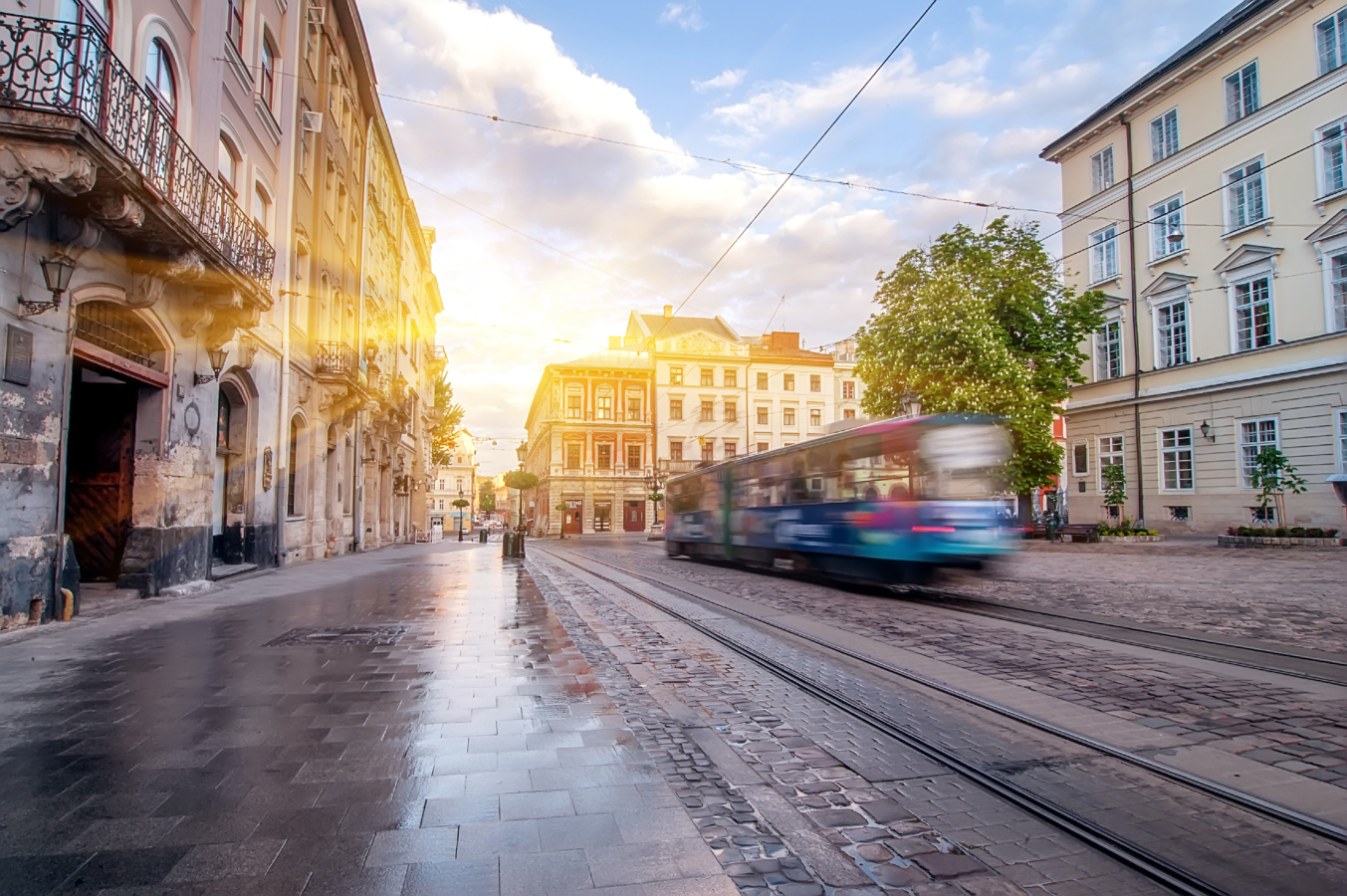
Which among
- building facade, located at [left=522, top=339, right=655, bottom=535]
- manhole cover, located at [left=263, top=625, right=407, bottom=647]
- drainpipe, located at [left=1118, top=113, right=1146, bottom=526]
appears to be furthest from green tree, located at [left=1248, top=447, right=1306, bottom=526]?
building facade, located at [left=522, top=339, right=655, bottom=535]

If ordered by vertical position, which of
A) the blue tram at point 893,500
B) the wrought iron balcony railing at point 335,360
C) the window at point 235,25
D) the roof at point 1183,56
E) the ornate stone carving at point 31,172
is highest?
the roof at point 1183,56

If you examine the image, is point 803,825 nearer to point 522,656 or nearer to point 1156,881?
point 1156,881

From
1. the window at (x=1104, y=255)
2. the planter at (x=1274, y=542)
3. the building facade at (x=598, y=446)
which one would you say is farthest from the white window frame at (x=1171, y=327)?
the building facade at (x=598, y=446)

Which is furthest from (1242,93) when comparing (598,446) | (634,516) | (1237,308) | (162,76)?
(634,516)

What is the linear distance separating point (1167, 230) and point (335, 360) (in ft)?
97.5

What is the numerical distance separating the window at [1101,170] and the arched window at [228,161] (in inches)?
1240

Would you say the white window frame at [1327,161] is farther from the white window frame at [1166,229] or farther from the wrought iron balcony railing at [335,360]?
the wrought iron balcony railing at [335,360]

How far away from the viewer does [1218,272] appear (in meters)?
26.2

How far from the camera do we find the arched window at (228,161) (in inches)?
560

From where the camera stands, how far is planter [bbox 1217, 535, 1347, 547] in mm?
19316

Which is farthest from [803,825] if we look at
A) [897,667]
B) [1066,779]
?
[897,667]

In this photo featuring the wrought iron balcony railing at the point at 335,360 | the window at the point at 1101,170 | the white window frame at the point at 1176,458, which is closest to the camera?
the wrought iron balcony railing at the point at 335,360

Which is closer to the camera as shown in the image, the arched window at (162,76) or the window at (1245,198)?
the arched window at (162,76)

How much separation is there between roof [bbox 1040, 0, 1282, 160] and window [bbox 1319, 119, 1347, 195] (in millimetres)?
4634
